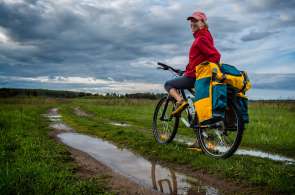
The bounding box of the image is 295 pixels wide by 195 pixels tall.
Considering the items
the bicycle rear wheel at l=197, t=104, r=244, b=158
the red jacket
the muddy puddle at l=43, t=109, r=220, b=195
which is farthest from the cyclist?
the muddy puddle at l=43, t=109, r=220, b=195

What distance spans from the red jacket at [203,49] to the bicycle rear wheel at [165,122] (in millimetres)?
1843

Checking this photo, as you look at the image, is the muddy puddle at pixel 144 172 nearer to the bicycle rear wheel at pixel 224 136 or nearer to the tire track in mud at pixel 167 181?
the tire track in mud at pixel 167 181

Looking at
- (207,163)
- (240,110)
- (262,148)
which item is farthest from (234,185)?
(262,148)

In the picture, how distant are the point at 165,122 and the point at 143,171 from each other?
3.41 meters

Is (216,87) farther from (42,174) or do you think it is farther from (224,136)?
(42,174)

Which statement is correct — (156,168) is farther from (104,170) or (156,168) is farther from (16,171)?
(16,171)

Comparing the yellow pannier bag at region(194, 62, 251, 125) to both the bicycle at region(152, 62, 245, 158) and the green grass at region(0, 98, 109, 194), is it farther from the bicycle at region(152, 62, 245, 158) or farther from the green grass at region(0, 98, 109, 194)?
the green grass at region(0, 98, 109, 194)

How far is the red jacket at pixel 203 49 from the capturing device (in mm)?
7262

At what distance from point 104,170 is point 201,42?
133 inches

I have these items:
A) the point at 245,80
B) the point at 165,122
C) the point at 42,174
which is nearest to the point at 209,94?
the point at 245,80

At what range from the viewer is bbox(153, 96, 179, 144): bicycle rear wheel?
9077mm

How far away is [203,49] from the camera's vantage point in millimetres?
7281

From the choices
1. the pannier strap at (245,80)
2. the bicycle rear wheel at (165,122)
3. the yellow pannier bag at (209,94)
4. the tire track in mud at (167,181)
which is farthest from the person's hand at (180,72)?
the tire track in mud at (167,181)

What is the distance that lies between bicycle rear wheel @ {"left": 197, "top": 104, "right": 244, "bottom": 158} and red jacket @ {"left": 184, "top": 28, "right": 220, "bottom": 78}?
1162mm
